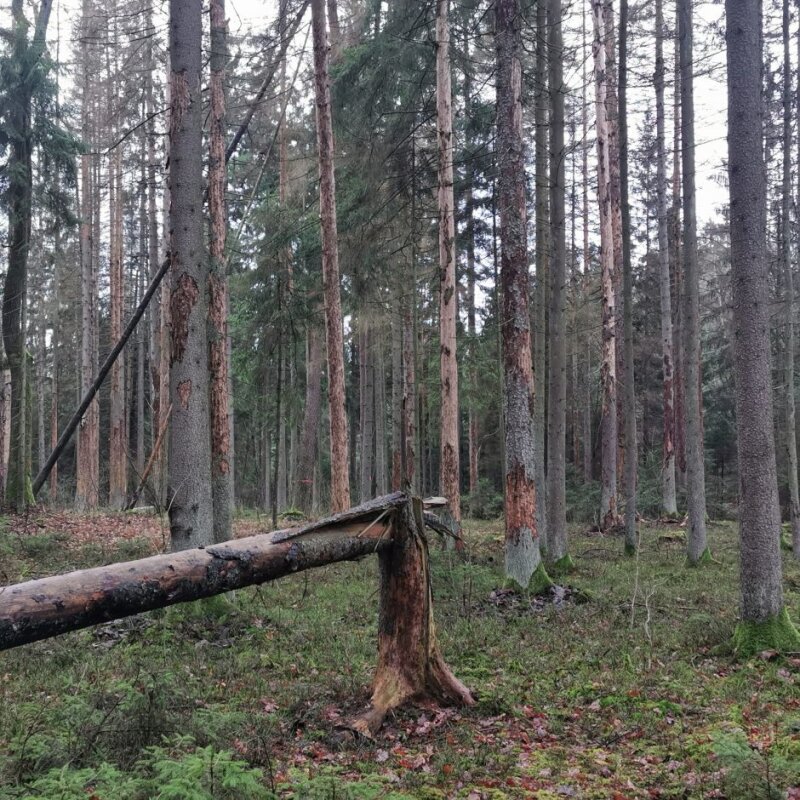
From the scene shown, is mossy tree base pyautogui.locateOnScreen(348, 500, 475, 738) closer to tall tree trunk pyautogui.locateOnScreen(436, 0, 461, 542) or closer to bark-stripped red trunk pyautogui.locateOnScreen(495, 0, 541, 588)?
bark-stripped red trunk pyautogui.locateOnScreen(495, 0, 541, 588)

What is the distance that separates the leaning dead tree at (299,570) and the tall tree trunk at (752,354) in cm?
372

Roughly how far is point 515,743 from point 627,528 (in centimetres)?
1057

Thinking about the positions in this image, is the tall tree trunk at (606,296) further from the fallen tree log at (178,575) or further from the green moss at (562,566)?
the fallen tree log at (178,575)

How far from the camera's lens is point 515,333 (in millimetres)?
10711

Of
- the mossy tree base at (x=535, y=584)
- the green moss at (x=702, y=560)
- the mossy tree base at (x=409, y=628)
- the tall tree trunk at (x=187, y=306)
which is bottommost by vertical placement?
the green moss at (x=702, y=560)

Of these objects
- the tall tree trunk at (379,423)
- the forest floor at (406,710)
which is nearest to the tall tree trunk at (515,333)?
the forest floor at (406,710)

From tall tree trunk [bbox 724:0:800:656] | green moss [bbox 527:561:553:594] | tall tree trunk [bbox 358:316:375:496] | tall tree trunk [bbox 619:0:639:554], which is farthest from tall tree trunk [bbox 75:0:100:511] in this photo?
tall tree trunk [bbox 724:0:800:656]

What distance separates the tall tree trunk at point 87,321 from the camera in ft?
76.0

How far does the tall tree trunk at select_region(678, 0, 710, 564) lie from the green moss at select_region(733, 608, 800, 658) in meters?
6.17

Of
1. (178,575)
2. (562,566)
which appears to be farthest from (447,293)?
(178,575)

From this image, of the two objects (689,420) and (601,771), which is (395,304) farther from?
(601,771)

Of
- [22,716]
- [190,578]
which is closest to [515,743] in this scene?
[190,578]

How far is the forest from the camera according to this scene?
4.58 metres

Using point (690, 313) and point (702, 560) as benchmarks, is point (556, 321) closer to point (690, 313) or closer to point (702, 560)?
point (690, 313)
